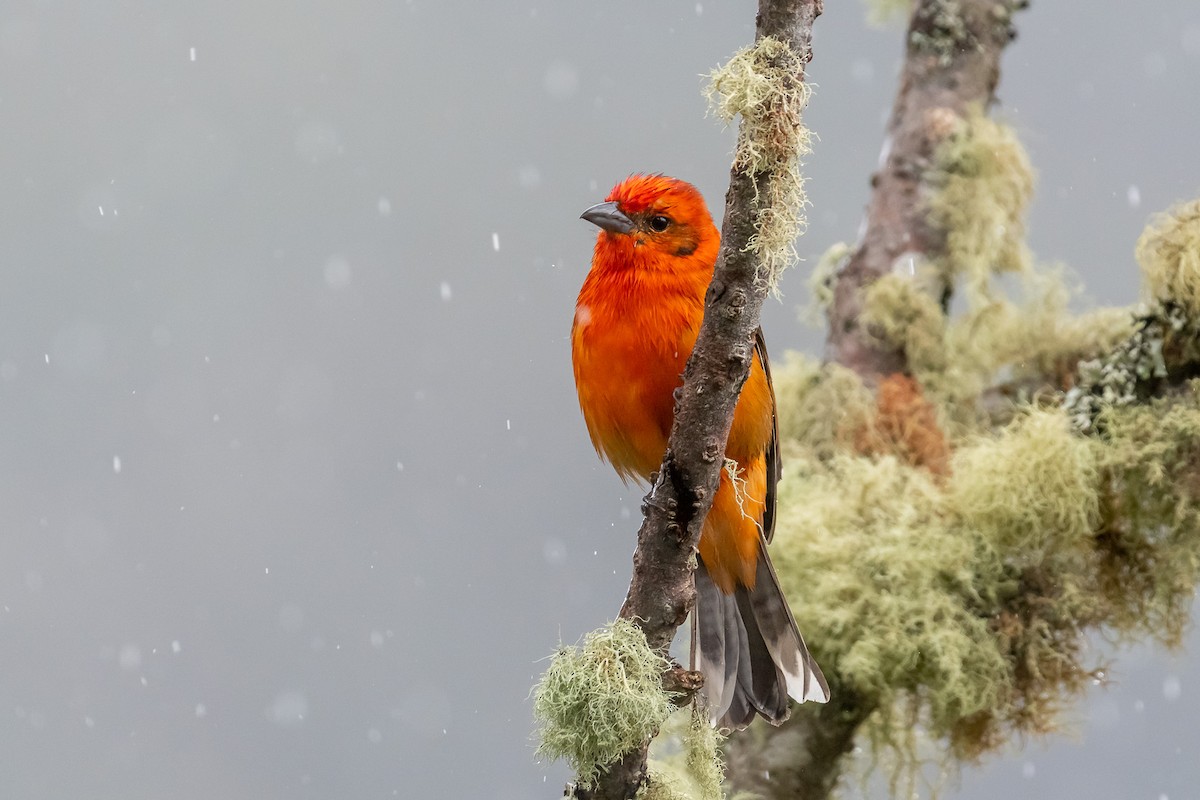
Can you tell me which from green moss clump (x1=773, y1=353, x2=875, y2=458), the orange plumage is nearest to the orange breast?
the orange plumage

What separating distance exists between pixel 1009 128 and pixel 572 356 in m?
2.17

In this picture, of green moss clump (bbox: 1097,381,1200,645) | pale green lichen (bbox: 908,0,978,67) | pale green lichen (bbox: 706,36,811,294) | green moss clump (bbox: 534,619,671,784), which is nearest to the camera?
pale green lichen (bbox: 706,36,811,294)

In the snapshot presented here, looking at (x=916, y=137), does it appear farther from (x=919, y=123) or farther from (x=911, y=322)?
(x=911, y=322)

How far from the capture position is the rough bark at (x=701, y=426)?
78.0 inches

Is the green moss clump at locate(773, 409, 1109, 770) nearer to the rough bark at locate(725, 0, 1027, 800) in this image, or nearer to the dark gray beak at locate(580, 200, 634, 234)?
the rough bark at locate(725, 0, 1027, 800)

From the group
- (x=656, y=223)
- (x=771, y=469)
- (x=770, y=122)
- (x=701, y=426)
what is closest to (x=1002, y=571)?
(x=771, y=469)

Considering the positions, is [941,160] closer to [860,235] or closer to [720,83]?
[860,235]

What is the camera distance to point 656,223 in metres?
2.94

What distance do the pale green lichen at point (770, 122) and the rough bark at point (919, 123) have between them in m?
2.34

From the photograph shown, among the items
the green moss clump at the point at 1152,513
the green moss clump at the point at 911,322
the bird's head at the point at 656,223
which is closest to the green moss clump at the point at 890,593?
the green moss clump at the point at 1152,513

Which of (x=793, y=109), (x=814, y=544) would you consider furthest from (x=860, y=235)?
(x=793, y=109)

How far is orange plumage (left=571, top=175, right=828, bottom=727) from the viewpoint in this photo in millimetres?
2875

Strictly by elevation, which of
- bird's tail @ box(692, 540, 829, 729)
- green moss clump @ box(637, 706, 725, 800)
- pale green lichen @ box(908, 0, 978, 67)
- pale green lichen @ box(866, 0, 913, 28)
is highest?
pale green lichen @ box(866, 0, 913, 28)

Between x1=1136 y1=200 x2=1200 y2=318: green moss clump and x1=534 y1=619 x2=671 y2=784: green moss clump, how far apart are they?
6.62ft
